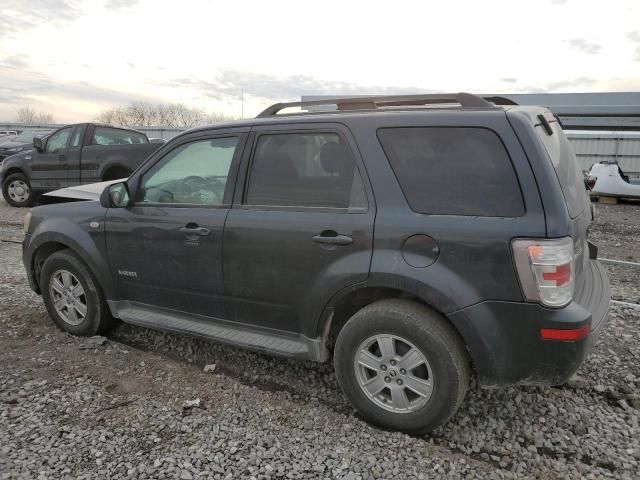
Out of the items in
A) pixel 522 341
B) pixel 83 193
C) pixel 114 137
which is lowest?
pixel 522 341

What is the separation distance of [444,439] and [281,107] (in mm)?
2459

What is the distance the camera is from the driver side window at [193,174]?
3474mm

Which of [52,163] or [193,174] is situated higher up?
[193,174]

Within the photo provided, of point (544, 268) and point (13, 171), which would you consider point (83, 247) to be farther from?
point (13, 171)

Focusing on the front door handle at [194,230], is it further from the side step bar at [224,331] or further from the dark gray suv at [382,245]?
the side step bar at [224,331]

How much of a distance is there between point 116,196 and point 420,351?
254cm

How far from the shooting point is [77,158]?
34.3 feet

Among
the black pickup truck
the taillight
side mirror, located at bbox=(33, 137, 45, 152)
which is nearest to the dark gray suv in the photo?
the taillight

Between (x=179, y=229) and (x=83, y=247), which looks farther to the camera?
(x=83, y=247)

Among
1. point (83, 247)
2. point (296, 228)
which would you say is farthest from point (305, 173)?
point (83, 247)

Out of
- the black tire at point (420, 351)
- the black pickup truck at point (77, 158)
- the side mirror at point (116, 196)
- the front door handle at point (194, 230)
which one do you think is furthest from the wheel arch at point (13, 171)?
the black tire at point (420, 351)

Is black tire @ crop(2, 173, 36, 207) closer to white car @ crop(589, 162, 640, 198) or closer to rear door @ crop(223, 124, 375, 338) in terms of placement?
rear door @ crop(223, 124, 375, 338)

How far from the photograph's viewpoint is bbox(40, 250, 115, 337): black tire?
4039 mm

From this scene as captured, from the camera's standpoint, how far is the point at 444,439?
291 centimetres
